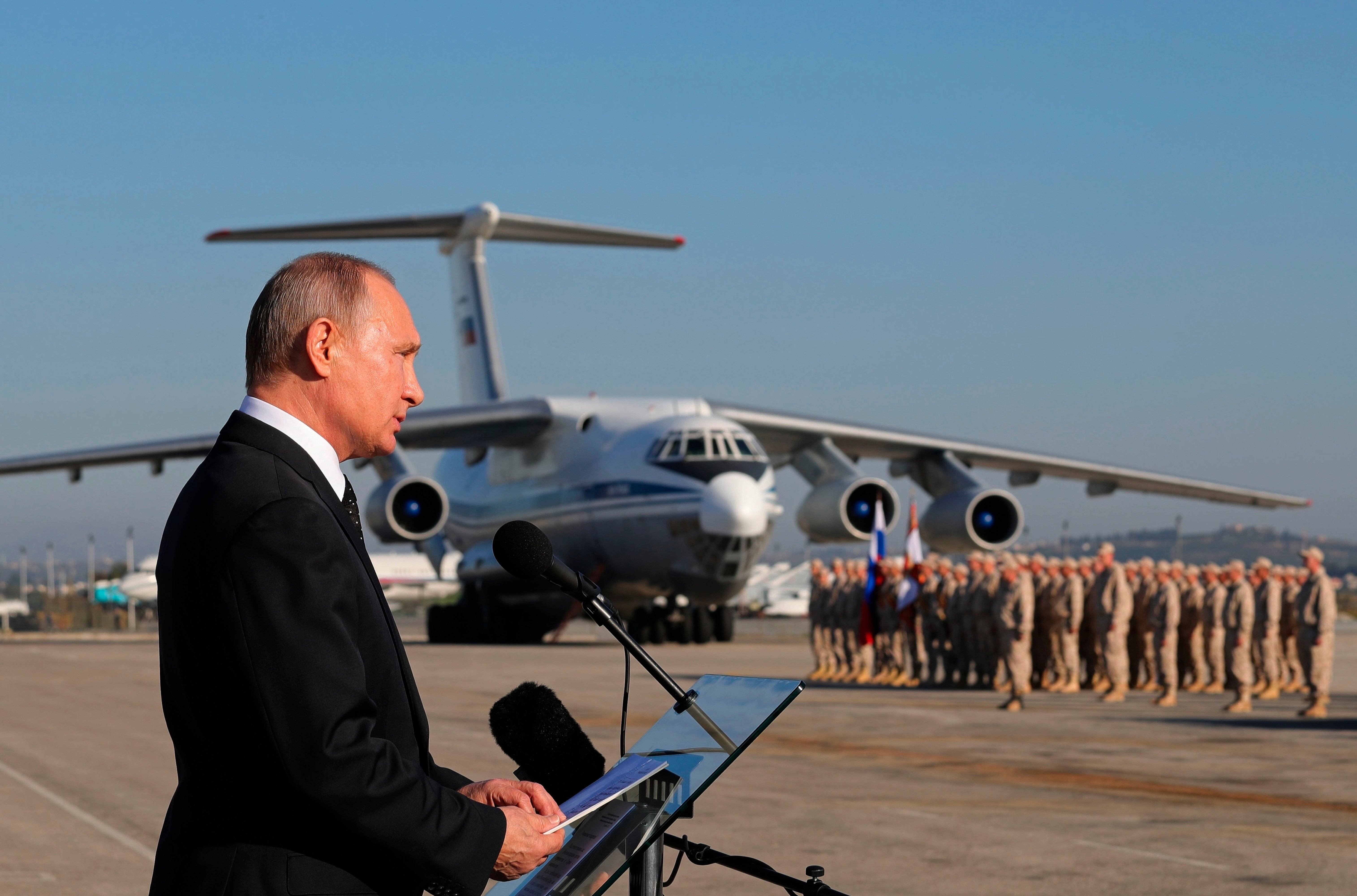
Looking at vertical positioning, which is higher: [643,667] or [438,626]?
[643,667]

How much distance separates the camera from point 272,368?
213cm

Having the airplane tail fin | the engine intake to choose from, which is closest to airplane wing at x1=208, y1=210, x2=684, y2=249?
the airplane tail fin

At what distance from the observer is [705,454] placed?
23.5 meters

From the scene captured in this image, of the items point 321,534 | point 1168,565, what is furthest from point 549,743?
point 1168,565

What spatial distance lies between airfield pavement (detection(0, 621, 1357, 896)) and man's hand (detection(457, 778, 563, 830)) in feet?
13.7

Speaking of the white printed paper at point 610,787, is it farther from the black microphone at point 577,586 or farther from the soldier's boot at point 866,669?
the soldier's boot at point 866,669

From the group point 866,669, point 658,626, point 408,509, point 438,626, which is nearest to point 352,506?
point 866,669

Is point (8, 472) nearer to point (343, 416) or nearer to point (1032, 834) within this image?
point (1032, 834)

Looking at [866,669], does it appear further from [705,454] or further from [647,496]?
[647,496]

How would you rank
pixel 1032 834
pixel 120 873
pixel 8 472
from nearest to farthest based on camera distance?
pixel 120 873
pixel 1032 834
pixel 8 472

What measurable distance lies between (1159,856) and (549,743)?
520cm

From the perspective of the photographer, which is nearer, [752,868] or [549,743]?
[549,743]

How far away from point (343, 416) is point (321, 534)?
24 centimetres

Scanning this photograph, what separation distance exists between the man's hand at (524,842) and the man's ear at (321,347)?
25.1 inches
